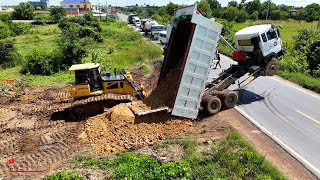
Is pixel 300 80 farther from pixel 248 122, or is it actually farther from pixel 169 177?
pixel 169 177

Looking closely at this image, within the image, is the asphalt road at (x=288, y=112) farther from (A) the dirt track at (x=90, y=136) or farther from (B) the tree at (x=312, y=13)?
(B) the tree at (x=312, y=13)

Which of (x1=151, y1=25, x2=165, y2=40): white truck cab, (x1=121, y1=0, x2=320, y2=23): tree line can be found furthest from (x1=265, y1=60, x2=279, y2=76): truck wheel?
(x1=121, y1=0, x2=320, y2=23): tree line

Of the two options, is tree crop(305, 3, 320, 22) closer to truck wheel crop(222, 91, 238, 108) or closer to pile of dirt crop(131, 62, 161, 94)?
pile of dirt crop(131, 62, 161, 94)

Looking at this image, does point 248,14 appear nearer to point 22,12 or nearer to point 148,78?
point 22,12

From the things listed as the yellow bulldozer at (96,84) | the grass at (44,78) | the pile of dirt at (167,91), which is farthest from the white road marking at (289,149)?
the grass at (44,78)

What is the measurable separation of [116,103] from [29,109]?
4887mm

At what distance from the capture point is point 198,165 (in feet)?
30.5

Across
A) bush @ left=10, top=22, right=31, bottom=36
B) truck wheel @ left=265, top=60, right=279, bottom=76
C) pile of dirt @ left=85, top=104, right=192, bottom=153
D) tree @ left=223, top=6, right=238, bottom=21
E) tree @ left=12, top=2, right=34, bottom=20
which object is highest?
truck wheel @ left=265, top=60, right=279, bottom=76

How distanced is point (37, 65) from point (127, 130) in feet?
47.8

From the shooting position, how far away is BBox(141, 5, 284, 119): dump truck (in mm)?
11891

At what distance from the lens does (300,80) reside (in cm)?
1880

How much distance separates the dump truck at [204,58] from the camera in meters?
11.9

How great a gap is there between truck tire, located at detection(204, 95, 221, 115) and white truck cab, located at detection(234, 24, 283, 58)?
353 centimetres

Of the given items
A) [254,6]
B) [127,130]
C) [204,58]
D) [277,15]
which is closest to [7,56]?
[127,130]
